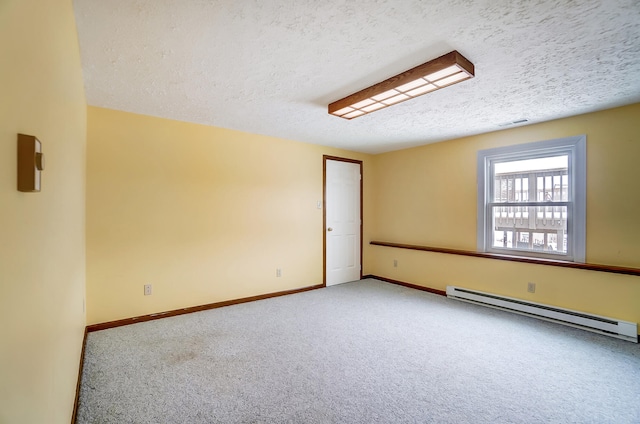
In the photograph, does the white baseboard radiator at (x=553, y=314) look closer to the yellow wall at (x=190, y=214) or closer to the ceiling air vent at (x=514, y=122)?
the ceiling air vent at (x=514, y=122)

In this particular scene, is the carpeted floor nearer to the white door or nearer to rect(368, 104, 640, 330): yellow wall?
rect(368, 104, 640, 330): yellow wall

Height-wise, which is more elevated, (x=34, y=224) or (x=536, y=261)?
(x=34, y=224)

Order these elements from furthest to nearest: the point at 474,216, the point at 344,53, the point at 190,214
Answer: the point at 474,216
the point at 190,214
the point at 344,53

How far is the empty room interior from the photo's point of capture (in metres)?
1.39

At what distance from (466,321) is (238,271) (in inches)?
114

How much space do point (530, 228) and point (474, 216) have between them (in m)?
0.66

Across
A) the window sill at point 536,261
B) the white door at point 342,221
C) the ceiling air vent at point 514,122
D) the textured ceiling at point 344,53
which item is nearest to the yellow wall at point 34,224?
the textured ceiling at point 344,53

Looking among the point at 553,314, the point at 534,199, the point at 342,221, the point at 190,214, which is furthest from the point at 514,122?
the point at 190,214

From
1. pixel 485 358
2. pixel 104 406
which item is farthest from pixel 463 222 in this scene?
pixel 104 406

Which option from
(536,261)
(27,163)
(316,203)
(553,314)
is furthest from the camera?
(316,203)

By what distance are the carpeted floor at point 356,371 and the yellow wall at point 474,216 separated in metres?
0.46

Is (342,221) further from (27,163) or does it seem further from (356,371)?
(27,163)

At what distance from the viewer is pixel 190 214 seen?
3584 millimetres

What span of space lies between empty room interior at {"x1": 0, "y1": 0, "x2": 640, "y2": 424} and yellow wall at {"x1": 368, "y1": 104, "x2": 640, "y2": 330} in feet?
0.08
